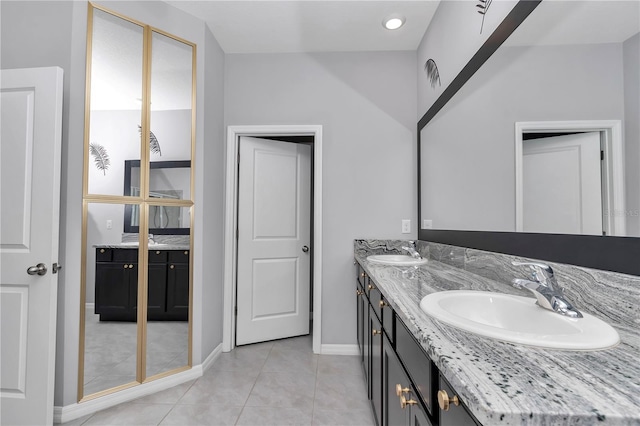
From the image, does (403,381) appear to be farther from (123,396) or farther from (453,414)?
(123,396)

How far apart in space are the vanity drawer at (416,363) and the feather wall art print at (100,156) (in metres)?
1.96

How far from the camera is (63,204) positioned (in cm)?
161

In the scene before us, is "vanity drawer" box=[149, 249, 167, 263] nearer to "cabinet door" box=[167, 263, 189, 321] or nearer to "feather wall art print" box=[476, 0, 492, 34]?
"cabinet door" box=[167, 263, 189, 321]

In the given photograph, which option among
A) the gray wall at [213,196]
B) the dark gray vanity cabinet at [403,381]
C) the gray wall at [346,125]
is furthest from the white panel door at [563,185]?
the gray wall at [213,196]

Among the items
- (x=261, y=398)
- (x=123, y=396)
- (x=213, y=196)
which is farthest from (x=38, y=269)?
(x=261, y=398)

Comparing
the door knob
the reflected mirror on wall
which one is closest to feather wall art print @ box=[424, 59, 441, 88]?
the reflected mirror on wall

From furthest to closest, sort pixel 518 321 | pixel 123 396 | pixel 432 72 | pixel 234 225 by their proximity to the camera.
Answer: pixel 234 225 → pixel 432 72 → pixel 123 396 → pixel 518 321

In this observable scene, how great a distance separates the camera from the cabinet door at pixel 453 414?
19.2 inches

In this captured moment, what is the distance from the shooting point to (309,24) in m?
2.19

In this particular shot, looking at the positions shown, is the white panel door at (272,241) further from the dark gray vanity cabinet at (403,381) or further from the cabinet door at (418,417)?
the cabinet door at (418,417)

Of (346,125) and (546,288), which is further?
(346,125)

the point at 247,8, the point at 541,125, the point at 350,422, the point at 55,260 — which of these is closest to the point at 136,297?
the point at 55,260

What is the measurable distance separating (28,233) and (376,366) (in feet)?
6.72

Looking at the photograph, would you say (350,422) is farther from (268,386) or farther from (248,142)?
(248,142)
